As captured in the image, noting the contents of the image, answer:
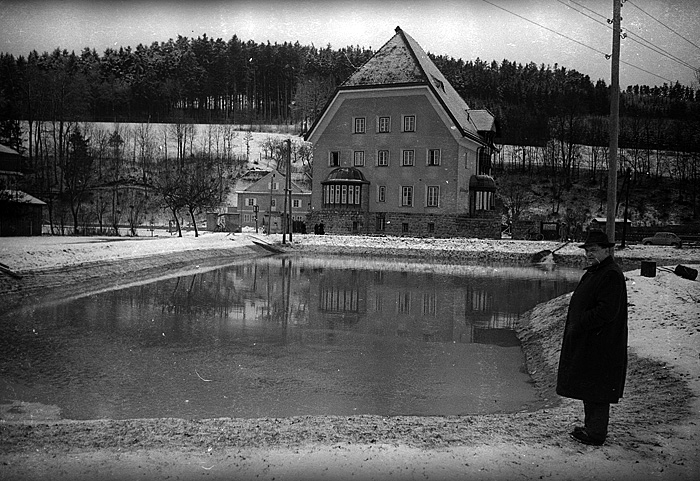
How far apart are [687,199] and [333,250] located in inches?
1635

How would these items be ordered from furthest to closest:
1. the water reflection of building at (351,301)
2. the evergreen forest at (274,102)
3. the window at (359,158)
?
the evergreen forest at (274,102) → the window at (359,158) → the water reflection of building at (351,301)

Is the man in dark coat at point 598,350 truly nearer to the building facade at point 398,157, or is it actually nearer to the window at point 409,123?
the building facade at point 398,157

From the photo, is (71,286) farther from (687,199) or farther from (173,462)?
(687,199)

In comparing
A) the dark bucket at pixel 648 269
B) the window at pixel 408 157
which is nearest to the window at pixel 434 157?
the window at pixel 408 157

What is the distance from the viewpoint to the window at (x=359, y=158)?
48.5 meters

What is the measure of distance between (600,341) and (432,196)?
42.2 meters

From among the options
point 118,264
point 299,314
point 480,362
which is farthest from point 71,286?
point 480,362

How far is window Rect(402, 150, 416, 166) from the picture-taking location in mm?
46975

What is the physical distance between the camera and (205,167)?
3538 inches

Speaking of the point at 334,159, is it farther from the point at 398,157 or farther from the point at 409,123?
the point at 409,123

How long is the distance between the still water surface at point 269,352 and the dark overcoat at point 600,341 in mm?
2224

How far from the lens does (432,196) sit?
46.6 metres

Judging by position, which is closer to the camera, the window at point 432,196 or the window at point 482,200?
the window at point 432,196

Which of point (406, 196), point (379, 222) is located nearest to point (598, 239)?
point (406, 196)
